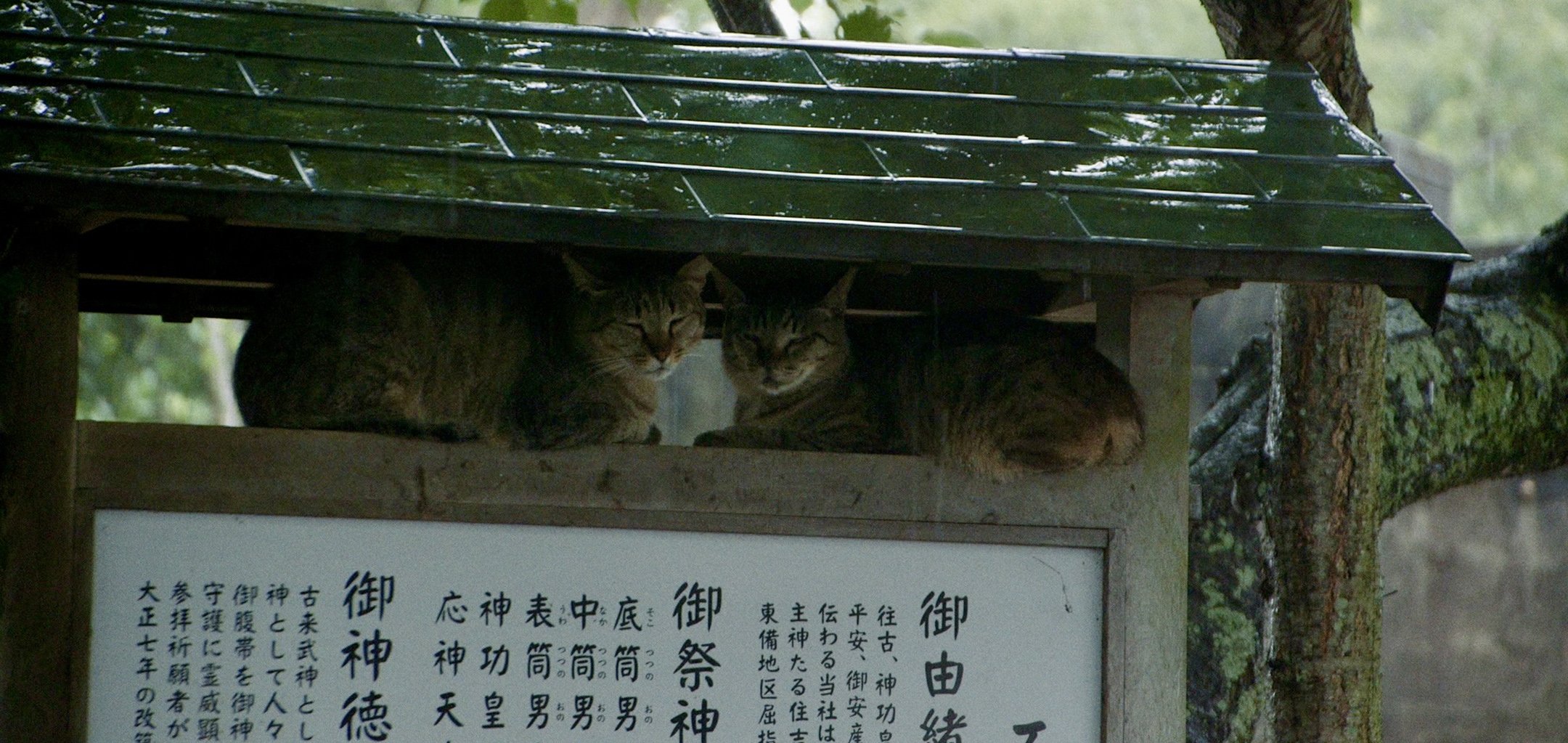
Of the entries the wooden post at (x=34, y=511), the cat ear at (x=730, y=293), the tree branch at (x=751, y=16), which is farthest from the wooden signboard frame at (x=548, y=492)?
the tree branch at (x=751, y=16)

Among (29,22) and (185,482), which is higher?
(29,22)

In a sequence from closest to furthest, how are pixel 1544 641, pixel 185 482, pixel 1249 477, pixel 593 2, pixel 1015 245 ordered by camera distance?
pixel 1015 245 < pixel 185 482 < pixel 1249 477 < pixel 1544 641 < pixel 593 2

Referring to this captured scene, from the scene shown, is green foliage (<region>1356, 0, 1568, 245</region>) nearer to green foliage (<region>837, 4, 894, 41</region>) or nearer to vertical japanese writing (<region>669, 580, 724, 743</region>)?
green foliage (<region>837, 4, 894, 41</region>)

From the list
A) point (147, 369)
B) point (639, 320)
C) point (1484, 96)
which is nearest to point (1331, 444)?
point (639, 320)

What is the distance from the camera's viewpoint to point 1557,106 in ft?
52.3

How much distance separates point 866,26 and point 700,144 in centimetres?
205

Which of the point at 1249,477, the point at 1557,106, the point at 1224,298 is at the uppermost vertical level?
the point at 1557,106

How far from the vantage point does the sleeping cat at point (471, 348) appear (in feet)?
11.4

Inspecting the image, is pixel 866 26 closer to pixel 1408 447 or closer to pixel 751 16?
pixel 751 16

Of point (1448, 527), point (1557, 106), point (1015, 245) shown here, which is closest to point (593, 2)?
Result: point (1557, 106)

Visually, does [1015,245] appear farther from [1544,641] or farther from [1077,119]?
[1544,641]

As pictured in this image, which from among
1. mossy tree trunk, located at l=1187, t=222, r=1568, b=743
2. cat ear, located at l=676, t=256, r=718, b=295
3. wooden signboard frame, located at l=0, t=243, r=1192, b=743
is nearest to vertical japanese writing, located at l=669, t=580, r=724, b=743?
wooden signboard frame, located at l=0, t=243, r=1192, b=743

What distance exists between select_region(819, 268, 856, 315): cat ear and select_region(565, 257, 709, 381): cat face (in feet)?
1.24

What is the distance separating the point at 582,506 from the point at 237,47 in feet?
4.20
